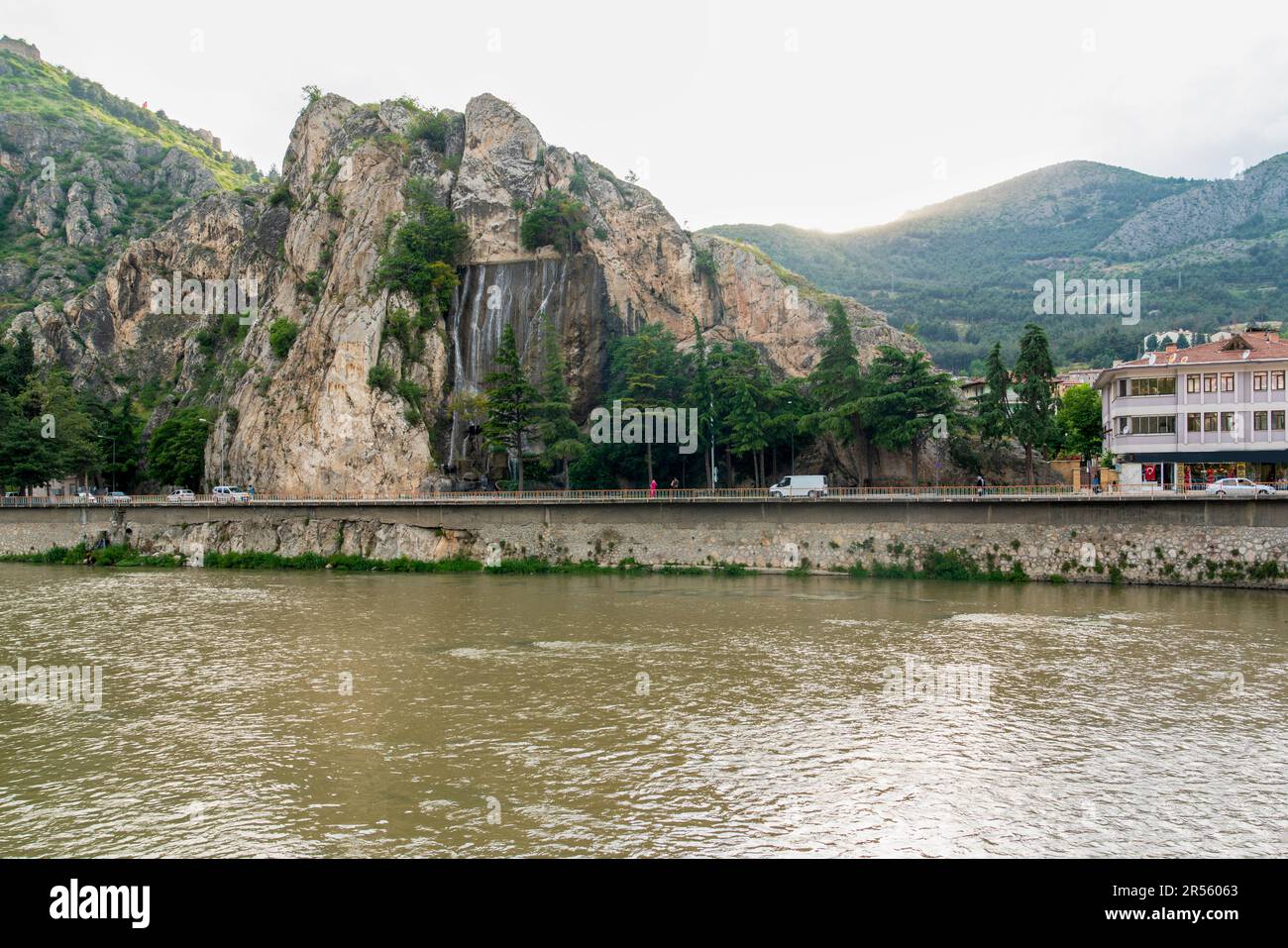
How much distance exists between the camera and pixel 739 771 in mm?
17281

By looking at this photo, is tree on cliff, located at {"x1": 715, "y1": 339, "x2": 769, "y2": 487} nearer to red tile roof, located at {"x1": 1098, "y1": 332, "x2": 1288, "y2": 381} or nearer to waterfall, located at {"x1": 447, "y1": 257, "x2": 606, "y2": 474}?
waterfall, located at {"x1": 447, "y1": 257, "x2": 606, "y2": 474}

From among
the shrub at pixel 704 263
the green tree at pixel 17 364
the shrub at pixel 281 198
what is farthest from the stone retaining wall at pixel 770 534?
the shrub at pixel 281 198

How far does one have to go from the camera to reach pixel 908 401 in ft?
187

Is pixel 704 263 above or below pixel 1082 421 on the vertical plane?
above

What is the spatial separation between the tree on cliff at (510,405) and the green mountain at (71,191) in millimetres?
88896

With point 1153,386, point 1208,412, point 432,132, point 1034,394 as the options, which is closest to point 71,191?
point 432,132

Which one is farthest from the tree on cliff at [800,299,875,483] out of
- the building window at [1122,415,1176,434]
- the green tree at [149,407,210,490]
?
the green tree at [149,407,210,490]

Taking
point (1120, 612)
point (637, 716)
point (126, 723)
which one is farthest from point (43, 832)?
point (1120, 612)

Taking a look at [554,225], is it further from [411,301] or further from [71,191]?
[71,191]

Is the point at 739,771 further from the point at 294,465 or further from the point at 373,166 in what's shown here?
the point at 373,166

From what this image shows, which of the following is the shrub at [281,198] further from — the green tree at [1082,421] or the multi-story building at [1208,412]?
the multi-story building at [1208,412]

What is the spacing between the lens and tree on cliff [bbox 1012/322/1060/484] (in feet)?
180

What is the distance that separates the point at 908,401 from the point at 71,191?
145 meters
